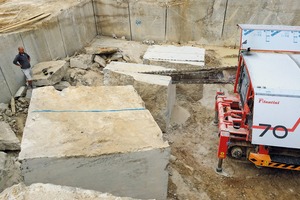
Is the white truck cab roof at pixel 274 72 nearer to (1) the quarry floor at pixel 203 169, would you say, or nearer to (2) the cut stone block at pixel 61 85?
(1) the quarry floor at pixel 203 169

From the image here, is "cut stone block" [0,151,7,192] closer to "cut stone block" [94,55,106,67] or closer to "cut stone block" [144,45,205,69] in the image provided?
"cut stone block" [144,45,205,69]

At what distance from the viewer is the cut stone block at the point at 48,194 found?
108 inches

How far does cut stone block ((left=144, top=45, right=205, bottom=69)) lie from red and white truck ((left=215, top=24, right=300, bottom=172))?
209 centimetres

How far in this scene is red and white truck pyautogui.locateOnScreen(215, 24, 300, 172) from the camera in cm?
441

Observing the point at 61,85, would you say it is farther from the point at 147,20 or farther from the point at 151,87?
the point at 147,20

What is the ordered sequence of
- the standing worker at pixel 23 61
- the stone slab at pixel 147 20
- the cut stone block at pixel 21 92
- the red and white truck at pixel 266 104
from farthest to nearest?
the stone slab at pixel 147 20
the cut stone block at pixel 21 92
the standing worker at pixel 23 61
the red and white truck at pixel 266 104

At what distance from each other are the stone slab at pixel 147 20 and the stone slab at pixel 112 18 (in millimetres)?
266

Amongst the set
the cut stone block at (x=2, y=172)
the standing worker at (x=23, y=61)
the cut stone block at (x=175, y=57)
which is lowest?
the cut stone block at (x=175, y=57)

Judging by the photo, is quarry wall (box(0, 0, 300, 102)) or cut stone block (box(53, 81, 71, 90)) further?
quarry wall (box(0, 0, 300, 102))

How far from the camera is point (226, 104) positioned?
6305 millimetres

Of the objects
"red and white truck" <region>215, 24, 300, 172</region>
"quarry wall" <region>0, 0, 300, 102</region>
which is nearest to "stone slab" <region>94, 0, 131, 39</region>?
"quarry wall" <region>0, 0, 300, 102</region>

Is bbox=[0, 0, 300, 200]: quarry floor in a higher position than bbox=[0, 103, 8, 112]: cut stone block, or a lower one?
lower

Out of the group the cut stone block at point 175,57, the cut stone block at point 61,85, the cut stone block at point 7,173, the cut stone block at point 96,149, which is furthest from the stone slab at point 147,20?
the cut stone block at point 7,173

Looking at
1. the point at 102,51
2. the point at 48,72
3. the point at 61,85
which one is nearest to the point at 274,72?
the point at 61,85
